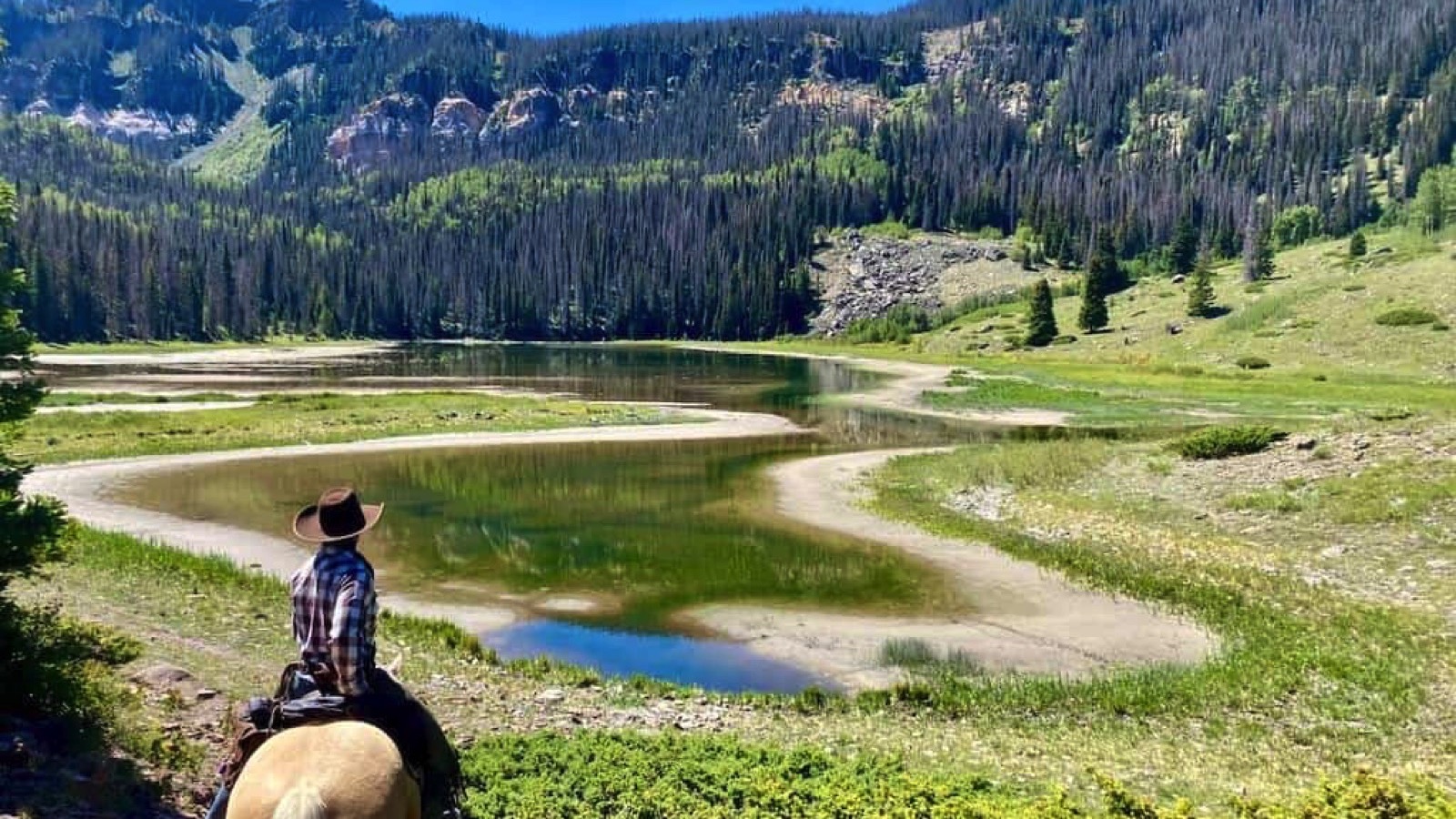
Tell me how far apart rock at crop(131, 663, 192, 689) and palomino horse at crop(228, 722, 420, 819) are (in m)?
8.07

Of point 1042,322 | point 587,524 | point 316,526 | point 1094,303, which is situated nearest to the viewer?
point 316,526

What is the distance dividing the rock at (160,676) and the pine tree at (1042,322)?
12092 centimetres

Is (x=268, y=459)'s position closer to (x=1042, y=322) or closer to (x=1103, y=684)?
(x=1103, y=684)

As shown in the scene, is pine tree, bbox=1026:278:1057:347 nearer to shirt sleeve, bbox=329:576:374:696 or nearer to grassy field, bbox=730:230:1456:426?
grassy field, bbox=730:230:1456:426

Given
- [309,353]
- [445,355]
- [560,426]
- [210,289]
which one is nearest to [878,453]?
[560,426]

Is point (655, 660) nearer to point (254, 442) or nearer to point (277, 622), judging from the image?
point (277, 622)

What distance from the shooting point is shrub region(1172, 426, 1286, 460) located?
1503 inches

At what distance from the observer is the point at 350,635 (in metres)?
7.91

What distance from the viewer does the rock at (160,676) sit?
13.6 metres

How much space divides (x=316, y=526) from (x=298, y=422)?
53.8 metres

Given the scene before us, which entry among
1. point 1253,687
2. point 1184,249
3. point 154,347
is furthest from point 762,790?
point 154,347

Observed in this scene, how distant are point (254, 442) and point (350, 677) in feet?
157

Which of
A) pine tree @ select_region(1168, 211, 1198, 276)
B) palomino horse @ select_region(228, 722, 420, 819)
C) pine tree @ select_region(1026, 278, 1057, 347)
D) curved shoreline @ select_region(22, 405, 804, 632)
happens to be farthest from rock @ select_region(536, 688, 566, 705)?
pine tree @ select_region(1168, 211, 1198, 276)

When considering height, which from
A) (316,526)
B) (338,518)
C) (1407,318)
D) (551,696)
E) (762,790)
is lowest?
(551,696)
